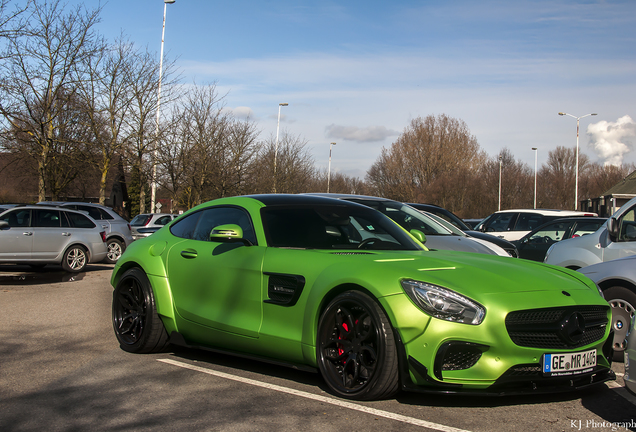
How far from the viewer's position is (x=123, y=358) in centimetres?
564

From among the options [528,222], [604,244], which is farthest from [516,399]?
[528,222]

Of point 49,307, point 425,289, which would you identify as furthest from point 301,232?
point 49,307

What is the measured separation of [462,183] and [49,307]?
196ft

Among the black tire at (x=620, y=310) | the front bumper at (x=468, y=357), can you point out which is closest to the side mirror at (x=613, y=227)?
the black tire at (x=620, y=310)

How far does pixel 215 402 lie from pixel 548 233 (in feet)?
39.4

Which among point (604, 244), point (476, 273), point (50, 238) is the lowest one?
point (50, 238)

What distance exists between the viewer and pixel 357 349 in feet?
13.7

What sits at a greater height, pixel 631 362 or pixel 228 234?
pixel 228 234

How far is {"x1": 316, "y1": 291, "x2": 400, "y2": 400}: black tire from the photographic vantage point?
3977 mm

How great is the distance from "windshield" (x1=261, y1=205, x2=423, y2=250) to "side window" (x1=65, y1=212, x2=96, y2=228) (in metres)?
11.6

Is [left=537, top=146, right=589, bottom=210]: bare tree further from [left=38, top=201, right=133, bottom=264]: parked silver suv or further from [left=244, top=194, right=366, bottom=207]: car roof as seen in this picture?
[left=244, top=194, right=366, bottom=207]: car roof

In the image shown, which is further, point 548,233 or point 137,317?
point 548,233

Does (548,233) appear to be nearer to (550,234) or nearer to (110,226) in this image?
(550,234)

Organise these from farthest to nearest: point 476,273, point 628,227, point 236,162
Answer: point 236,162 → point 628,227 → point 476,273
